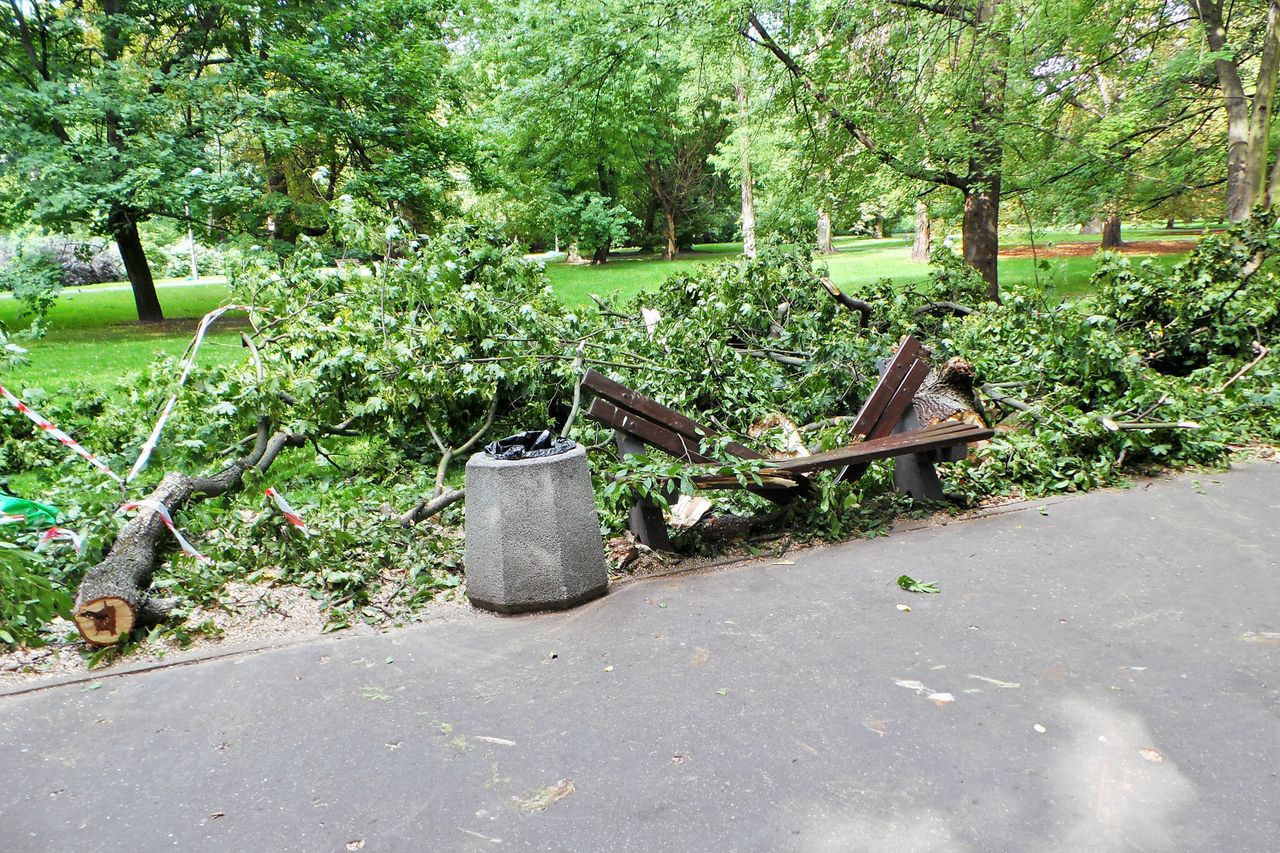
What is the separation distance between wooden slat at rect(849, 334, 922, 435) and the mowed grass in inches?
148

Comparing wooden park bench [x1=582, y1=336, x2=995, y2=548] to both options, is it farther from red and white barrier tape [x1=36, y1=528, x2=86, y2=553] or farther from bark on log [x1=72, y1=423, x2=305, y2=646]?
red and white barrier tape [x1=36, y1=528, x2=86, y2=553]

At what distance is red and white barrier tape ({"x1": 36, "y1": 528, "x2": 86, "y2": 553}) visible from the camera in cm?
457

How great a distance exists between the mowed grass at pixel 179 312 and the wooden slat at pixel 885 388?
3.77m

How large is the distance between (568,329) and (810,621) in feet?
12.8

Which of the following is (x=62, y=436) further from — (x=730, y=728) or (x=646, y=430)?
(x=730, y=728)

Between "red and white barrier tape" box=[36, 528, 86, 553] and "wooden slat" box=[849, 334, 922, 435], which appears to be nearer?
"red and white barrier tape" box=[36, 528, 86, 553]

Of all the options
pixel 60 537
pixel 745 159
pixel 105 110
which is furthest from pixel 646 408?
pixel 745 159

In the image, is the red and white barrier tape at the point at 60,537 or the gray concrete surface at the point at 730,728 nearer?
the gray concrete surface at the point at 730,728

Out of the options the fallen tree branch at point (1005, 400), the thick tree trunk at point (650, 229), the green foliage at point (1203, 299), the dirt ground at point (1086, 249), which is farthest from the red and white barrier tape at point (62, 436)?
the thick tree trunk at point (650, 229)

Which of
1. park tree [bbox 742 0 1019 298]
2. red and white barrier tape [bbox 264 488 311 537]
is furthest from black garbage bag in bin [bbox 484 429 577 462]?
park tree [bbox 742 0 1019 298]

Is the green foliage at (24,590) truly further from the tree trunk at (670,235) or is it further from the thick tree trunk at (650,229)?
the thick tree trunk at (650,229)

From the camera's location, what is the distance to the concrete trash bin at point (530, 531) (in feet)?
14.1

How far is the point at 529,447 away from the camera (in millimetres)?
4625

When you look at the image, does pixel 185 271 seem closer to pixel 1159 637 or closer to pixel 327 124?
pixel 327 124
